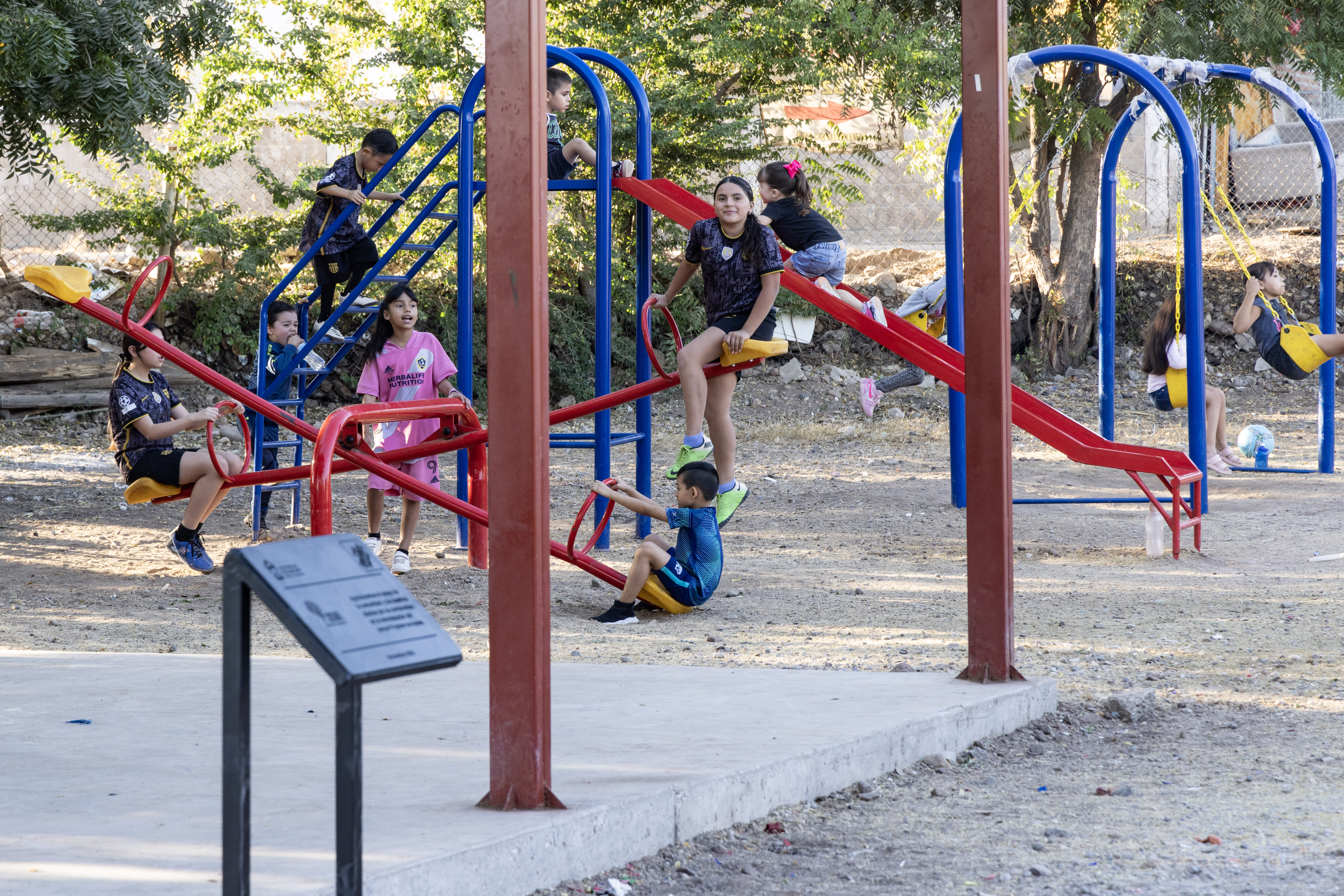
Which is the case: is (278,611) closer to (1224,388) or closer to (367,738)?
(367,738)

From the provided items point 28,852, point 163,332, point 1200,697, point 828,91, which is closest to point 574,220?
point 828,91

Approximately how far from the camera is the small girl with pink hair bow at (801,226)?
7.82 m

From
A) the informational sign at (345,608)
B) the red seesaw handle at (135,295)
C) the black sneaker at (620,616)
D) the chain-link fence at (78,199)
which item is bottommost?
the black sneaker at (620,616)

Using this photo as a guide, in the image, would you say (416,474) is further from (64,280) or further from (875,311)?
(875,311)

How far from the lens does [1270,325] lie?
30.8ft

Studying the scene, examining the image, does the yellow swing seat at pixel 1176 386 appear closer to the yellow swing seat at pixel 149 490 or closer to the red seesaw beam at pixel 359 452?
the red seesaw beam at pixel 359 452

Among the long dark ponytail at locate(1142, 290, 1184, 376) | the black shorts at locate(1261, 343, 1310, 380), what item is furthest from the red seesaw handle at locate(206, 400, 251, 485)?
the black shorts at locate(1261, 343, 1310, 380)

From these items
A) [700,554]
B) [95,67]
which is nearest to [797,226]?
[700,554]

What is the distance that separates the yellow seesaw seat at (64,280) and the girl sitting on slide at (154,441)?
31 cm

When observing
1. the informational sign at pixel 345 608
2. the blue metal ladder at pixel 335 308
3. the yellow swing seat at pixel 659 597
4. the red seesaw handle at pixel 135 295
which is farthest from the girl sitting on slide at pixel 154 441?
the informational sign at pixel 345 608

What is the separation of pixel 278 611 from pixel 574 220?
11.8 metres

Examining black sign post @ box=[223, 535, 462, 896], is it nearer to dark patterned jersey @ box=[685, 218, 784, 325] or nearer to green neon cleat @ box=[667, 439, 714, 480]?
green neon cleat @ box=[667, 439, 714, 480]

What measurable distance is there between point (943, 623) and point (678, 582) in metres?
1.11

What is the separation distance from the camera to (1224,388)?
1383cm
